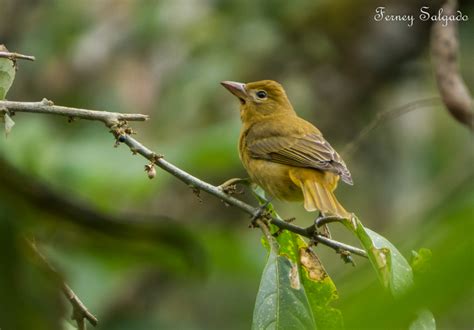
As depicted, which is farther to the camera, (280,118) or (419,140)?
(419,140)

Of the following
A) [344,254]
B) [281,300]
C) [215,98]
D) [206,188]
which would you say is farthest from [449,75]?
[215,98]

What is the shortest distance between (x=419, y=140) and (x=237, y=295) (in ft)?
5.80

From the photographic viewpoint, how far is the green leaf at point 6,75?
1604mm

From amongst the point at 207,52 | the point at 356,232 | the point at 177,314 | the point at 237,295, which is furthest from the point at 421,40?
the point at 356,232

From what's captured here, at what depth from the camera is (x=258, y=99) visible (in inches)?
155

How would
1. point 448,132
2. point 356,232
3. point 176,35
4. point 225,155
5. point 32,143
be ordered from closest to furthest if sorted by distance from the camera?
point 356,232
point 32,143
point 225,155
point 176,35
point 448,132

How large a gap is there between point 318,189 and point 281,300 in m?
1.31

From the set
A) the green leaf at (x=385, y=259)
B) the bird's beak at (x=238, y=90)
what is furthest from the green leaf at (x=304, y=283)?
the bird's beak at (x=238, y=90)

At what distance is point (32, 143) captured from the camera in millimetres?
3705

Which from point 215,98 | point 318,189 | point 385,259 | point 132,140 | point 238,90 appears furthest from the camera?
point 215,98

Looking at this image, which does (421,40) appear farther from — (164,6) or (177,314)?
(177,314)
